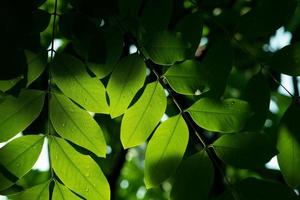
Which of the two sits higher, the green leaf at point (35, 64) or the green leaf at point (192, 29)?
the green leaf at point (35, 64)

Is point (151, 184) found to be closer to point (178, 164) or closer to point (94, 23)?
point (178, 164)

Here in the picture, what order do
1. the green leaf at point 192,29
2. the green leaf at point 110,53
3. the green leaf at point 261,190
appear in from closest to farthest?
the green leaf at point 261,190, the green leaf at point 110,53, the green leaf at point 192,29

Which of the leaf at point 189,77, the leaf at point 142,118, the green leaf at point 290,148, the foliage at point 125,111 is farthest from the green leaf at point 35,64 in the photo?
the green leaf at point 290,148

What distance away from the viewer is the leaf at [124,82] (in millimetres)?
1567

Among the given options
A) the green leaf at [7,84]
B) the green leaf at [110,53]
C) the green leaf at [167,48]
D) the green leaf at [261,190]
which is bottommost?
the green leaf at [261,190]

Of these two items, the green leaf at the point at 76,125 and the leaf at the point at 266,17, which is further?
the leaf at the point at 266,17

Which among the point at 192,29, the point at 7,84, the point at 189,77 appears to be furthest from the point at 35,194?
the point at 192,29

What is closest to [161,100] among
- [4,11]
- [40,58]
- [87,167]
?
[87,167]

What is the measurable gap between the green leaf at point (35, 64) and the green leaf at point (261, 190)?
30.6 inches

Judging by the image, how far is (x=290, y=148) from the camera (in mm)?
1581

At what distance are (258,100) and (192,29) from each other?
0.36 m

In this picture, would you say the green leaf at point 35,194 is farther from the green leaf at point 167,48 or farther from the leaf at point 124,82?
the green leaf at point 167,48

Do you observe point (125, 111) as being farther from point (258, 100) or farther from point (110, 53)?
point (258, 100)

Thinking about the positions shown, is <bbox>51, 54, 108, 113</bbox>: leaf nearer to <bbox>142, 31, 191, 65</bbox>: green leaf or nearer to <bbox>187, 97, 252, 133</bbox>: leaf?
<bbox>142, 31, 191, 65</bbox>: green leaf
